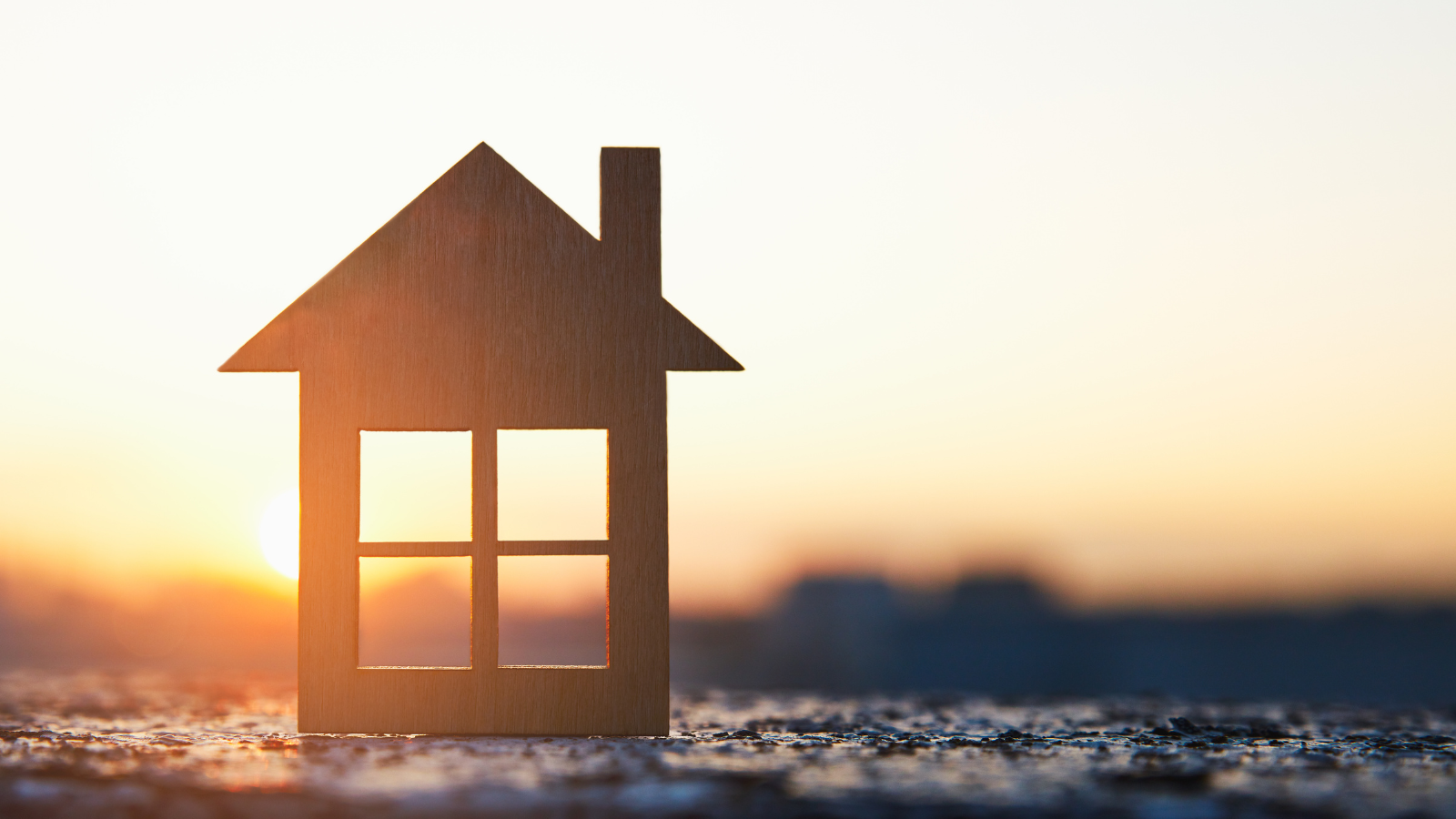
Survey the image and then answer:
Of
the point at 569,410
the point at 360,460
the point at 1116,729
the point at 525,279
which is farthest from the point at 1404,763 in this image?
the point at 360,460

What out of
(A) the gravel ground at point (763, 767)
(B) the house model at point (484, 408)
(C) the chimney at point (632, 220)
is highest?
(C) the chimney at point (632, 220)

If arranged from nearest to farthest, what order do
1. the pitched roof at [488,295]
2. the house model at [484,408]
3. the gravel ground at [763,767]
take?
the gravel ground at [763,767], the house model at [484,408], the pitched roof at [488,295]

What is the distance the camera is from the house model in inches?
455

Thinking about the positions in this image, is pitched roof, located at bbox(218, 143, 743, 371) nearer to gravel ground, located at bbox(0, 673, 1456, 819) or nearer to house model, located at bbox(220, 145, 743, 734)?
house model, located at bbox(220, 145, 743, 734)

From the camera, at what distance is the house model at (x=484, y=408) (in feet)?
37.9

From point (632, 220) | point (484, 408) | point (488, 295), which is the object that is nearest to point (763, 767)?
point (484, 408)

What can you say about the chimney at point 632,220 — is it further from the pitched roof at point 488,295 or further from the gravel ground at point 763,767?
the gravel ground at point 763,767

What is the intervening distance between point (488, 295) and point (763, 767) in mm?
4912

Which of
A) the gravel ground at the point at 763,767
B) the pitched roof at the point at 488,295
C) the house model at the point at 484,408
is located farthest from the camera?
the pitched roof at the point at 488,295

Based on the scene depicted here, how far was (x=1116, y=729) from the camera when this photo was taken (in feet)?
41.9

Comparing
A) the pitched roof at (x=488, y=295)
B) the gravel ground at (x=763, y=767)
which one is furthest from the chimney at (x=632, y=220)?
the gravel ground at (x=763, y=767)

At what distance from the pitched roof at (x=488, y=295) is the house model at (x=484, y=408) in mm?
14

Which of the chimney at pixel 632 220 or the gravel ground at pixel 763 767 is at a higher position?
the chimney at pixel 632 220

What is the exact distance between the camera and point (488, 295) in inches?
462
